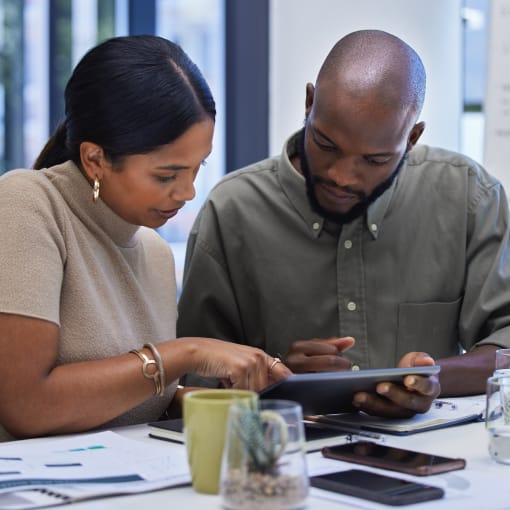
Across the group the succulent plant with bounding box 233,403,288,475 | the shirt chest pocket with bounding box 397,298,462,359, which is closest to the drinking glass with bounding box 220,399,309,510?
the succulent plant with bounding box 233,403,288,475

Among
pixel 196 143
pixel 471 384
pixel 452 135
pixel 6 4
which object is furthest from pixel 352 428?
pixel 6 4

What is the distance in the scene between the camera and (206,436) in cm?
118

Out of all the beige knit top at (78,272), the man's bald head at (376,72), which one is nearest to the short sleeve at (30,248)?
the beige knit top at (78,272)

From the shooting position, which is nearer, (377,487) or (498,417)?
(377,487)

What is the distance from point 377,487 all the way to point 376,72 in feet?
3.70

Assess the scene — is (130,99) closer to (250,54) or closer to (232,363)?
(232,363)

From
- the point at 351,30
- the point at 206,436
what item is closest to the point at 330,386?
the point at 206,436

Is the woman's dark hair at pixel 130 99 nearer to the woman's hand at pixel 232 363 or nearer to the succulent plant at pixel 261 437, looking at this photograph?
the woman's hand at pixel 232 363

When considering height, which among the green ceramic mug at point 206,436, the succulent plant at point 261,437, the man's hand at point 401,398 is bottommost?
the man's hand at point 401,398

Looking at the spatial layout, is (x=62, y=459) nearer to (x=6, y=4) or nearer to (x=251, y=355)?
(x=251, y=355)

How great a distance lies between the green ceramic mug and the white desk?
0.09 feet

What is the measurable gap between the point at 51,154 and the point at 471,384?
0.96m

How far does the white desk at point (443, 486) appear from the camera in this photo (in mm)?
1162

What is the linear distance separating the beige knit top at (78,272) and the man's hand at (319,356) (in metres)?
0.26
